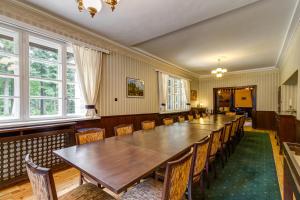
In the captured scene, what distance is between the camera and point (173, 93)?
6.83 meters

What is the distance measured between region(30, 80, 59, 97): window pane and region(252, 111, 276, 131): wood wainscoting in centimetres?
818

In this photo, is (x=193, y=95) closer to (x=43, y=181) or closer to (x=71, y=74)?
(x=71, y=74)

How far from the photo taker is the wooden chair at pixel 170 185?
1034 millimetres

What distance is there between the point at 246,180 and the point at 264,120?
5991mm

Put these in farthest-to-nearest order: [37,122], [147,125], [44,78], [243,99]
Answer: [243,99], [147,125], [44,78], [37,122]

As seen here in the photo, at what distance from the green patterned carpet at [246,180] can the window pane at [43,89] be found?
3032 millimetres

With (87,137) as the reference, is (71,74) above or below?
above

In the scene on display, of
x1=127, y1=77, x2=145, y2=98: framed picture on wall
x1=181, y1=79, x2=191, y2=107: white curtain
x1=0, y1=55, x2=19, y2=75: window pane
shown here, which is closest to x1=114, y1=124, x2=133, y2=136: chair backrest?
x1=127, y1=77, x2=145, y2=98: framed picture on wall

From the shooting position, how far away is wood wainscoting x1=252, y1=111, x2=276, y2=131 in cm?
690

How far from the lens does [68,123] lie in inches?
114

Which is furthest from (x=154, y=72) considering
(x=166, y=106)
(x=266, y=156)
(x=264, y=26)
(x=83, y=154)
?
(x=83, y=154)

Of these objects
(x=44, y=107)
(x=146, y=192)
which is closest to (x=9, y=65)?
(x=44, y=107)

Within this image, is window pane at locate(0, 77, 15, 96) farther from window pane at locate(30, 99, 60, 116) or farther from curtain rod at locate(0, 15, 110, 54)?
curtain rod at locate(0, 15, 110, 54)

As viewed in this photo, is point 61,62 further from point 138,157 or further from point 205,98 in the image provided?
point 205,98
